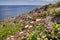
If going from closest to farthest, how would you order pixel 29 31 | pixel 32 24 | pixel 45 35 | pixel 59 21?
pixel 45 35
pixel 29 31
pixel 32 24
pixel 59 21

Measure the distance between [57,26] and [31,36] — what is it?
125cm

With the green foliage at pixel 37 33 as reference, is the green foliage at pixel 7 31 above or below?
below

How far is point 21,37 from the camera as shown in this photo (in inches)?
340

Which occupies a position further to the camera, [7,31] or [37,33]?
[7,31]

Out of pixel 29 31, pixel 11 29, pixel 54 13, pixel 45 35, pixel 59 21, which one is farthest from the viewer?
pixel 54 13

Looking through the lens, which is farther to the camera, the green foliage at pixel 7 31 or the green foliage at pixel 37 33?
the green foliage at pixel 7 31

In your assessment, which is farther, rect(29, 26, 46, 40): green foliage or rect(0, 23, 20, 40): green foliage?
rect(0, 23, 20, 40): green foliage

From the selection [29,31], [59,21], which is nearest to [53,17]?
[59,21]

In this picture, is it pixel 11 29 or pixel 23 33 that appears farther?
pixel 11 29

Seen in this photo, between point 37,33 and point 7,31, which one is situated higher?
point 37,33

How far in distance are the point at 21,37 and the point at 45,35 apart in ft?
2.71

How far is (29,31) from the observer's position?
29.0 feet

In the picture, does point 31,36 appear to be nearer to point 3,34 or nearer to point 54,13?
point 3,34

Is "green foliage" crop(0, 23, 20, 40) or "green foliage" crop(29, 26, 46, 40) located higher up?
"green foliage" crop(29, 26, 46, 40)
